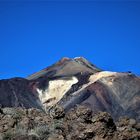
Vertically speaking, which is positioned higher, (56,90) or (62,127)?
(56,90)

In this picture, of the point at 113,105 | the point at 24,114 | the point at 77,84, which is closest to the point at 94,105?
the point at 113,105

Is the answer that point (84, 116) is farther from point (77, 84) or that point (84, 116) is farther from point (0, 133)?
point (77, 84)

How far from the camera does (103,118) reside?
16656 mm

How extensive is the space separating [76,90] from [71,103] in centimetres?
693

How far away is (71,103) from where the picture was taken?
50.3 m

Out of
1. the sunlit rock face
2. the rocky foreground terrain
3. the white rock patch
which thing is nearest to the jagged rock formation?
the rocky foreground terrain

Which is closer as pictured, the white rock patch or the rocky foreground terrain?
the rocky foreground terrain

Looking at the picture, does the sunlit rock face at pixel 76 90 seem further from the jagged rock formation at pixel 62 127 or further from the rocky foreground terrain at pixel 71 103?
the jagged rock formation at pixel 62 127

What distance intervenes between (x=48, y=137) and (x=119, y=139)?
2612mm

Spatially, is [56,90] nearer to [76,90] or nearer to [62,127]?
[76,90]

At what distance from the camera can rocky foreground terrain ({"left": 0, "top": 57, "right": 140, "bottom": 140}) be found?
16.1 meters

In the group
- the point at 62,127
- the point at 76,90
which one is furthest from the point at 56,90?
the point at 62,127

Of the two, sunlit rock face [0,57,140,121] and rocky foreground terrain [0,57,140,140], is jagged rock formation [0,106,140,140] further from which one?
sunlit rock face [0,57,140,121]

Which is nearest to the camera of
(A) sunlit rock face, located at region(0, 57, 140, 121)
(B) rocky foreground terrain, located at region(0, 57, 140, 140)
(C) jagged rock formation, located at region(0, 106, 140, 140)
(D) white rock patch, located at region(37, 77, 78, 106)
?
(C) jagged rock formation, located at region(0, 106, 140, 140)
